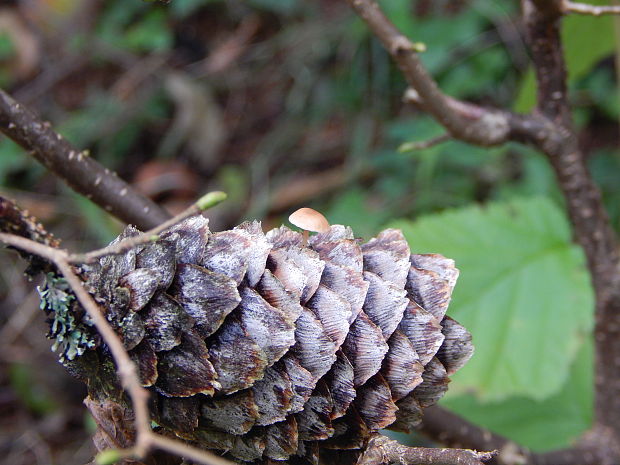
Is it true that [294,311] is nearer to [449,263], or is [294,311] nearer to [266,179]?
[449,263]

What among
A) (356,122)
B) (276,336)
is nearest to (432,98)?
(276,336)

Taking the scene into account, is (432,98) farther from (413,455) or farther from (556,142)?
(413,455)

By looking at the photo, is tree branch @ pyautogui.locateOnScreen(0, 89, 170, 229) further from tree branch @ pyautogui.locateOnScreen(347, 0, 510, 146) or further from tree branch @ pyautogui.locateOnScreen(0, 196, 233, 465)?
tree branch @ pyautogui.locateOnScreen(347, 0, 510, 146)

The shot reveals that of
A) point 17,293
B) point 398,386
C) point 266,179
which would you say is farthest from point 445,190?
point 398,386

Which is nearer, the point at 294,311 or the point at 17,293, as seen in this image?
the point at 294,311

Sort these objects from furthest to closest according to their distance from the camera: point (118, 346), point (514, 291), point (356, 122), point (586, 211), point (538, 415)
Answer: point (356, 122), point (538, 415), point (514, 291), point (586, 211), point (118, 346)

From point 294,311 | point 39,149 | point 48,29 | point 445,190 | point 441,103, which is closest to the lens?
point 294,311

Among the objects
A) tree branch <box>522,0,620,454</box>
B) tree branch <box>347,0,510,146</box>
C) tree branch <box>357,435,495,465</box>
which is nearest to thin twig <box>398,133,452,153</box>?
tree branch <box>347,0,510,146</box>

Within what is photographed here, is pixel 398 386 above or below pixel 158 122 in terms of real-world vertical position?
below
